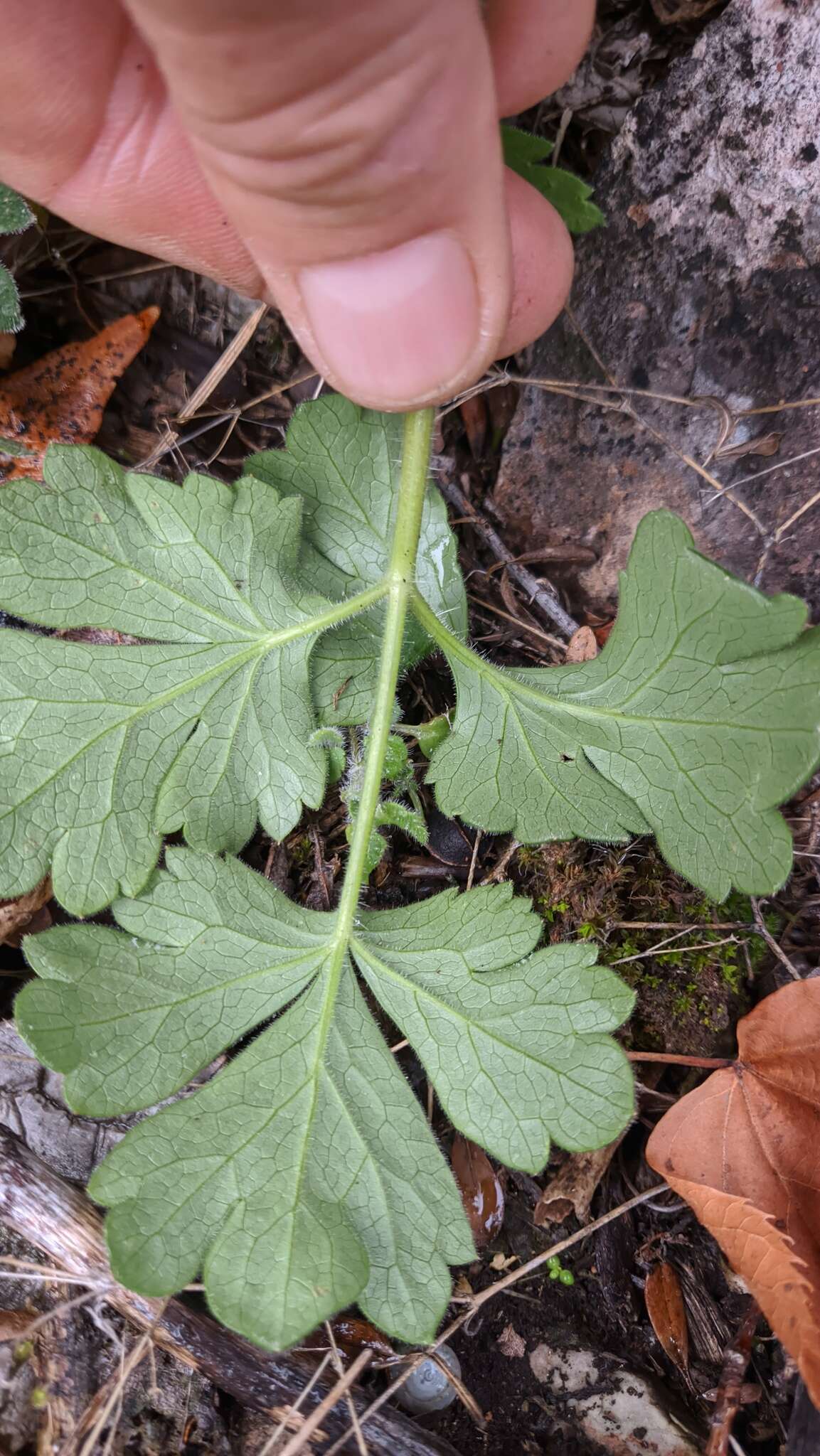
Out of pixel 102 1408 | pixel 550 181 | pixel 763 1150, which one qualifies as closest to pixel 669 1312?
pixel 763 1150

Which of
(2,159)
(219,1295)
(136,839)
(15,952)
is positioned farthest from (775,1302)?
(2,159)

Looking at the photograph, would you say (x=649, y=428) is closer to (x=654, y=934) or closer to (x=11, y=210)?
(x=654, y=934)

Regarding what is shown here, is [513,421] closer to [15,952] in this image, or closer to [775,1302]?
[15,952]

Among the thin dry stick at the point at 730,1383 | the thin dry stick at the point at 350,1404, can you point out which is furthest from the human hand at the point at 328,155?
the thin dry stick at the point at 730,1383

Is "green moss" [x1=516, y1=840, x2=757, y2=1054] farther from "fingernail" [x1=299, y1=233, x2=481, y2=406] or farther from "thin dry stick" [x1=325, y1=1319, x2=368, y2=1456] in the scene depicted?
"fingernail" [x1=299, y1=233, x2=481, y2=406]

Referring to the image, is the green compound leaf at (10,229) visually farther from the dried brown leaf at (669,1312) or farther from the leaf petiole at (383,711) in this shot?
the dried brown leaf at (669,1312)

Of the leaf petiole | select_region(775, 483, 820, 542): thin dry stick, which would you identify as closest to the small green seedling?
the leaf petiole

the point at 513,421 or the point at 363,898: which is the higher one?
the point at 513,421
